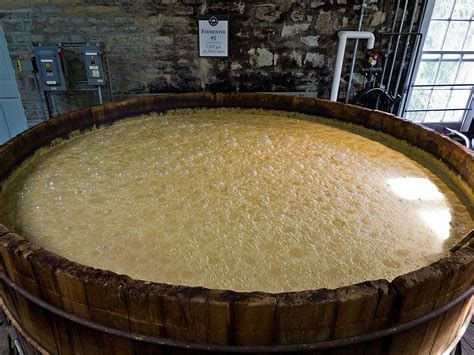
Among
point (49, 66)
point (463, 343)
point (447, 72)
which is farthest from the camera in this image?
point (447, 72)

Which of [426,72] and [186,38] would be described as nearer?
[186,38]

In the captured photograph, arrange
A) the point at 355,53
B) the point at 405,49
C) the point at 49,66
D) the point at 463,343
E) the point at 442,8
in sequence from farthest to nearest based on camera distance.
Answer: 1. the point at 442,8
2. the point at 405,49
3. the point at 355,53
4. the point at 49,66
5. the point at 463,343

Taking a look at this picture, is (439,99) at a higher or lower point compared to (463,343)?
higher

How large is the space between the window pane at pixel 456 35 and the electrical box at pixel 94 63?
161 inches

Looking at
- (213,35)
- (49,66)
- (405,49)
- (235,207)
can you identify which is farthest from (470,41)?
(49,66)

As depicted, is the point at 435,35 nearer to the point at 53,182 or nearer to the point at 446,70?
the point at 446,70

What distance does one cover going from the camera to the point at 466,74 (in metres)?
4.82

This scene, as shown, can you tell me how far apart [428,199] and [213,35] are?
2597mm

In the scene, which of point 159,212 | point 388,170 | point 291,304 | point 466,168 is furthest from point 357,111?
point 291,304

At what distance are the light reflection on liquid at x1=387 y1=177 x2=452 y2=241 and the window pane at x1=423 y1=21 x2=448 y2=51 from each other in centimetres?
311

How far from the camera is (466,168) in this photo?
6.63ft

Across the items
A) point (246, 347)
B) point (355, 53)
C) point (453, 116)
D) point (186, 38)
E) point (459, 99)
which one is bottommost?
point (453, 116)

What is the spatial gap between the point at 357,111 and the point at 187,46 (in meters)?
1.86

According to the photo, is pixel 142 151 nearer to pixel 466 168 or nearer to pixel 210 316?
pixel 210 316
